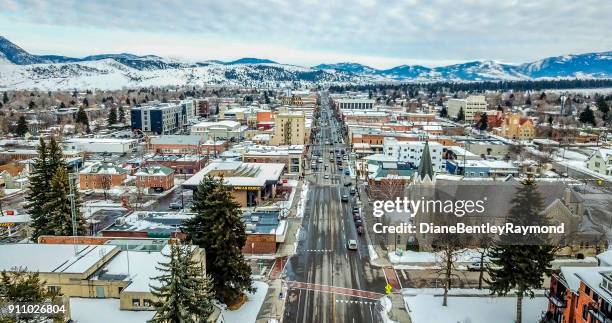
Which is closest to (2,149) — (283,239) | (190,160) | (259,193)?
(190,160)

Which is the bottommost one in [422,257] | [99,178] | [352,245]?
[422,257]

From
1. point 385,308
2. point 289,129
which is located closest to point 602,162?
point 289,129

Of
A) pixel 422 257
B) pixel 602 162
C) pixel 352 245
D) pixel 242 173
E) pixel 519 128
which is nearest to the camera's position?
pixel 422 257

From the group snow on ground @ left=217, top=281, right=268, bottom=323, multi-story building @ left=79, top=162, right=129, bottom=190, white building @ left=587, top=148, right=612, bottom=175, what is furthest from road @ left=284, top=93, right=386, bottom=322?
white building @ left=587, top=148, right=612, bottom=175

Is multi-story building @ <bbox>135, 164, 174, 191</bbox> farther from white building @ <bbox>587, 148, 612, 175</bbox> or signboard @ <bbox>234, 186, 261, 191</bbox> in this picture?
white building @ <bbox>587, 148, 612, 175</bbox>

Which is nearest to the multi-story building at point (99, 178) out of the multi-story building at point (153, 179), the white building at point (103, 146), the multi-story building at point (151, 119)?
the multi-story building at point (153, 179)

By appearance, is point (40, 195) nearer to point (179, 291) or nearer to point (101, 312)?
point (101, 312)

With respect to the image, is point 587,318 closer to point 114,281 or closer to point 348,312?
point 348,312
